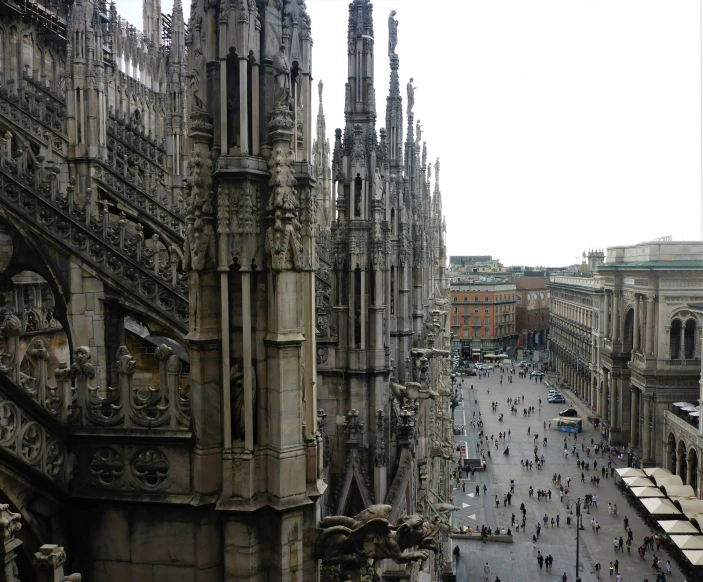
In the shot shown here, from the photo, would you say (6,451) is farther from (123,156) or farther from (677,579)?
(677,579)

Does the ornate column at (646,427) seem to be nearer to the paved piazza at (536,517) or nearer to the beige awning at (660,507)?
the paved piazza at (536,517)

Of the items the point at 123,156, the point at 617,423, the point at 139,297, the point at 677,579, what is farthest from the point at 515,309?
the point at 139,297

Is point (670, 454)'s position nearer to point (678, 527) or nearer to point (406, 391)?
point (678, 527)

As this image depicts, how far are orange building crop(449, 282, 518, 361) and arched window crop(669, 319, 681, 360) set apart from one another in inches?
2453

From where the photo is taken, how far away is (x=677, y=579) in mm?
29297

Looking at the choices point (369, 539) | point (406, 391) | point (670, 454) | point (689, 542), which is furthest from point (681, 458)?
point (369, 539)

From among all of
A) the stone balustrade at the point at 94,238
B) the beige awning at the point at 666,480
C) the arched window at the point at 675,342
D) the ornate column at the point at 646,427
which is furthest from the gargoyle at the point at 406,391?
the arched window at the point at 675,342

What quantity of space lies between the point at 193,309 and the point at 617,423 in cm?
5217

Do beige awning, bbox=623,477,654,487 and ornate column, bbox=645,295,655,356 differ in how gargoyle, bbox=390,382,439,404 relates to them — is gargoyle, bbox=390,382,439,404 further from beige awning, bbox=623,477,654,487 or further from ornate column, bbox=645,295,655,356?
ornate column, bbox=645,295,655,356

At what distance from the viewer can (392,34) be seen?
21.8m

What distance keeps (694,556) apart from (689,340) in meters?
21.8

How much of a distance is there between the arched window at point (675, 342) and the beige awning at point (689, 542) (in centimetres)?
1926

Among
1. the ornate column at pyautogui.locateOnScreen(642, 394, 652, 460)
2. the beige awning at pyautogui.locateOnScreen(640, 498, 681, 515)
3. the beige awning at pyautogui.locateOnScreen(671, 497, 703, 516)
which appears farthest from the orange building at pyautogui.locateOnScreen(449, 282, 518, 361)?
the beige awning at pyautogui.locateOnScreen(671, 497, 703, 516)

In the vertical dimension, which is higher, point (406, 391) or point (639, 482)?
point (406, 391)
